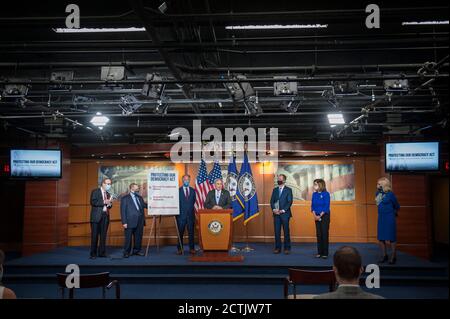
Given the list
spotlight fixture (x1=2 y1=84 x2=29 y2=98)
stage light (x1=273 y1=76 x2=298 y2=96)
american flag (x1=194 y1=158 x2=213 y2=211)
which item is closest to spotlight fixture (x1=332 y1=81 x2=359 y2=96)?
stage light (x1=273 y1=76 x2=298 y2=96)

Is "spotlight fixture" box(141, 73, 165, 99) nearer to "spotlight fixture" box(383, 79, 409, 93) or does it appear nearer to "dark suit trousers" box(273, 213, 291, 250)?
"spotlight fixture" box(383, 79, 409, 93)

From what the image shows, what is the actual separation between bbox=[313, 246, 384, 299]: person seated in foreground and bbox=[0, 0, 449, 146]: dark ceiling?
3116 millimetres

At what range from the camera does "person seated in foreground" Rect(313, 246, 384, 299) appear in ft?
8.57

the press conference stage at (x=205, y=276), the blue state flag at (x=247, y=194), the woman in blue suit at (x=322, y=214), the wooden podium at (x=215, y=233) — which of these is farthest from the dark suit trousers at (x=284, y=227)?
the wooden podium at (x=215, y=233)

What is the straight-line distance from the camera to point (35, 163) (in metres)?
9.41

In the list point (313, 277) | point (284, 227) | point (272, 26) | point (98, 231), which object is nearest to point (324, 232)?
point (284, 227)

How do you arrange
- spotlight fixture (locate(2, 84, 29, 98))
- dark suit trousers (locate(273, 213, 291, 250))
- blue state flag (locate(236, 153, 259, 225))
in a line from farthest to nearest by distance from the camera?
blue state flag (locate(236, 153, 259, 225)) < dark suit trousers (locate(273, 213, 291, 250)) < spotlight fixture (locate(2, 84, 29, 98))

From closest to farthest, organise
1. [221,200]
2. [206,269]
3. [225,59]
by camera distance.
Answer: [206,269] → [225,59] → [221,200]

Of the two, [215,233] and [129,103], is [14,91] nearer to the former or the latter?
[129,103]

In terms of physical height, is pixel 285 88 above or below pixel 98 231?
above

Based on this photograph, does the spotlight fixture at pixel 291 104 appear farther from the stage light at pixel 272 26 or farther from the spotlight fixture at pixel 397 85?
the spotlight fixture at pixel 397 85

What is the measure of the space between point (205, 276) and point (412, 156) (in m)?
4.96

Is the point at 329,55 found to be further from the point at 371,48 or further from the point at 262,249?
the point at 262,249

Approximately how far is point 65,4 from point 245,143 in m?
→ 6.19
